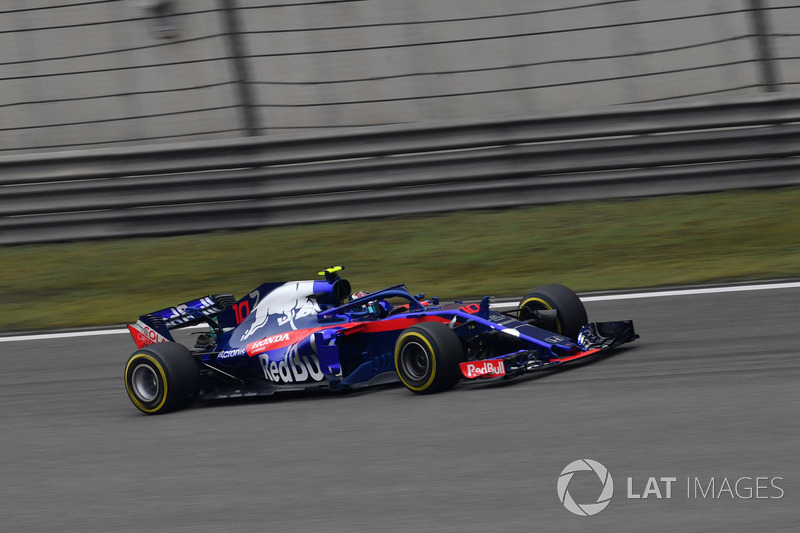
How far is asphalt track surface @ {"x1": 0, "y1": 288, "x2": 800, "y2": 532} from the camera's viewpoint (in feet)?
15.8

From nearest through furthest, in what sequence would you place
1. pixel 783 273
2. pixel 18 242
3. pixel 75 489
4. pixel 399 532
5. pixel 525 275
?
pixel 399 532
pixel 75 489
pixel 783 273
pixel 525 275
pixel 18 242

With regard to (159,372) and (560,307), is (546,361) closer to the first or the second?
(560,307)

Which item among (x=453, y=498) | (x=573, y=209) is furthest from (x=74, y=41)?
(x=453, y=498)

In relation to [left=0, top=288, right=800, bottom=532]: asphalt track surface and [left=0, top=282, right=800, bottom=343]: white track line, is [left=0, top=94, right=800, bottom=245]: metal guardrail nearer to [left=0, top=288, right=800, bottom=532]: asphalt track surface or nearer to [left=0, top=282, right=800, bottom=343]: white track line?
[left=0, top=282, right=800, bottom=343]: white track line

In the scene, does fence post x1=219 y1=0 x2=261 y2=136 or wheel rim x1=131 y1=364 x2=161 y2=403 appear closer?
wheel rim x1=131 y1=364 x2=161 y2=403

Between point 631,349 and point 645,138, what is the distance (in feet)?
15.1

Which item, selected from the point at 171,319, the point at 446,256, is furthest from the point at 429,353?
the point at 446,256

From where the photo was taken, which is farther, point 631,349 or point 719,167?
point 719,167

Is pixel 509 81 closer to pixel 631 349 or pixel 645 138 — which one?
pixel 645 138

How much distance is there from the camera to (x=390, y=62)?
41.6 feet

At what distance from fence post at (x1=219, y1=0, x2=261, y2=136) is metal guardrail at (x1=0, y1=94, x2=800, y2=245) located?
507 mm

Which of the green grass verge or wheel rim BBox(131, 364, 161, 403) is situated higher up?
the green grass verge

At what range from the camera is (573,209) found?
11.7m

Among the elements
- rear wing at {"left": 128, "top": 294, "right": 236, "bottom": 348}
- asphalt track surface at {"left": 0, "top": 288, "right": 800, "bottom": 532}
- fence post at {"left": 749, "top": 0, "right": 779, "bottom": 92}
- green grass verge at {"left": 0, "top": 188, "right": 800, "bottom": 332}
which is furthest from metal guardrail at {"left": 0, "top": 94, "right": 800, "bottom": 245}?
rear wing at {"left": 128, "top": 294, "right": 236, "bottom": 348}
